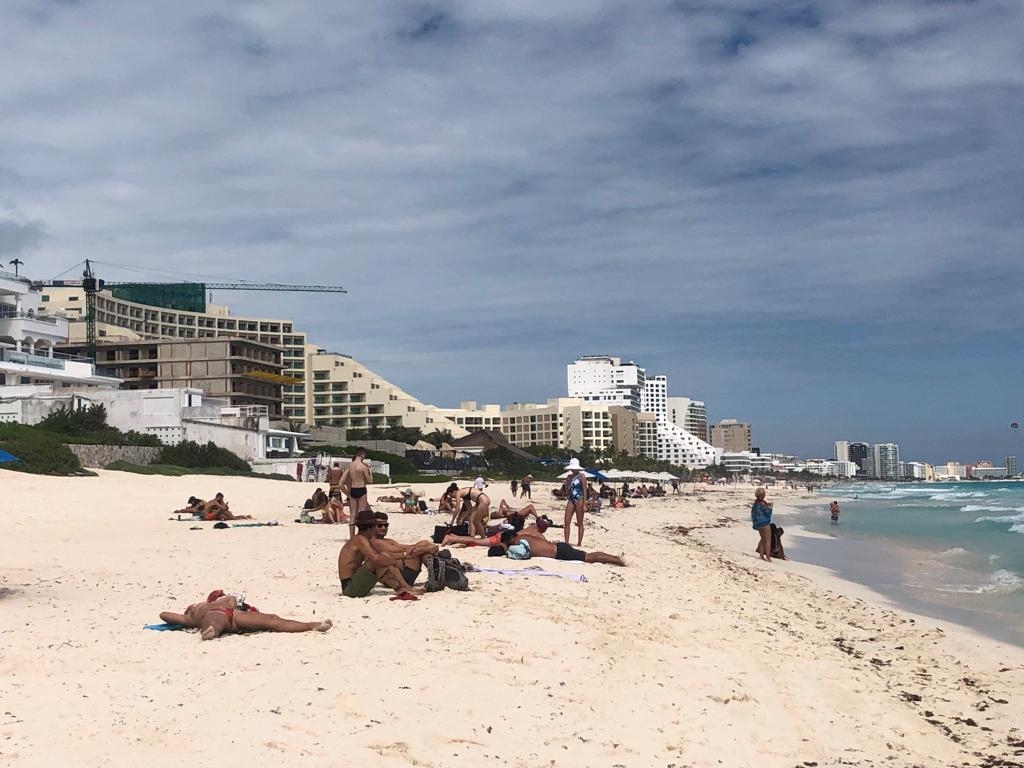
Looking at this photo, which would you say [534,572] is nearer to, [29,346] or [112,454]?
[112,454]

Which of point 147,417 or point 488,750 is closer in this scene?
point 488,750

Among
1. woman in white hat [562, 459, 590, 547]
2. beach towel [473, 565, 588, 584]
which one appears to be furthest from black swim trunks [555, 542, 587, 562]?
woman in white hat [562, 459, 590, 547]

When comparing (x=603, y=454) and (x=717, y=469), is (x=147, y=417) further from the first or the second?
(x=717, y=469)

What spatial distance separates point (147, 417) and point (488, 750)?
4277 cm

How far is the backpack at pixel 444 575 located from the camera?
29.6 ft

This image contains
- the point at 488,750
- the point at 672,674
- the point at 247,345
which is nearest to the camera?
the point at 488,750

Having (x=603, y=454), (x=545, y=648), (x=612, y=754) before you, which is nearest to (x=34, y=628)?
(x=545, y=648)

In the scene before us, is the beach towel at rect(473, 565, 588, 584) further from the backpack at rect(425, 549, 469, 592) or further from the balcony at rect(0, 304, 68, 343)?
the balcony at rect(0, 304, 68, 343)

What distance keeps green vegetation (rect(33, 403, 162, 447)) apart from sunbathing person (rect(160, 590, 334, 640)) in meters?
31.5

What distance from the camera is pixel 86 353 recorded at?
3049 inches

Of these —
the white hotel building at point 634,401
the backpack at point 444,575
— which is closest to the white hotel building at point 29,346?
the backpack at point 444,575

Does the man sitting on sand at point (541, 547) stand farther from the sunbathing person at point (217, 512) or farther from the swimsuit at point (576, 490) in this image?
the sunbathing person at point (217, 512)

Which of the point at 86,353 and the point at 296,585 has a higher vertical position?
the point at 86,353

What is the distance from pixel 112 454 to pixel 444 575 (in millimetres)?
28090
